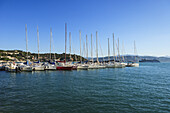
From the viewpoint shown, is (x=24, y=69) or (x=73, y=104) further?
(x=24, y=69)

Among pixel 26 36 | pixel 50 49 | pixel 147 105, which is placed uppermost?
pixel 26 36

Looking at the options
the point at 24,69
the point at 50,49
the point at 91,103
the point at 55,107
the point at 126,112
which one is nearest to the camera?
the point at 126,112

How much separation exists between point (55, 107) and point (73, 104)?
6.21 ft

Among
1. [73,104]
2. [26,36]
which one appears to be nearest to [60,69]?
[26,36]

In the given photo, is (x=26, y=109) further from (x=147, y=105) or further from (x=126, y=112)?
(x=147, y=105)

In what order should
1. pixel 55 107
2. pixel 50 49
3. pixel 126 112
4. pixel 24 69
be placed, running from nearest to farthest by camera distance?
1. pixel 126 112
2. pixel 55 107
3. pixel 24 69
4. pixel 50 49

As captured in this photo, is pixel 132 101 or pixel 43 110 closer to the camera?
pixel 43 110

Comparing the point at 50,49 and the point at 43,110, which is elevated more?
the point at 50,49

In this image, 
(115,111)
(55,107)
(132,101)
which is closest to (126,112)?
(115,111)

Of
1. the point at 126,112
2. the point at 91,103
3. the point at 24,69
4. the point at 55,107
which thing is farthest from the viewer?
the point at 24,69

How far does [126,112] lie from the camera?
34.9 feet

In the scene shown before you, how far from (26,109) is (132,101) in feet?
37.4

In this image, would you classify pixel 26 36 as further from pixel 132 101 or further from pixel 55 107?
pixel 132 101

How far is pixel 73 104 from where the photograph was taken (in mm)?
12383
